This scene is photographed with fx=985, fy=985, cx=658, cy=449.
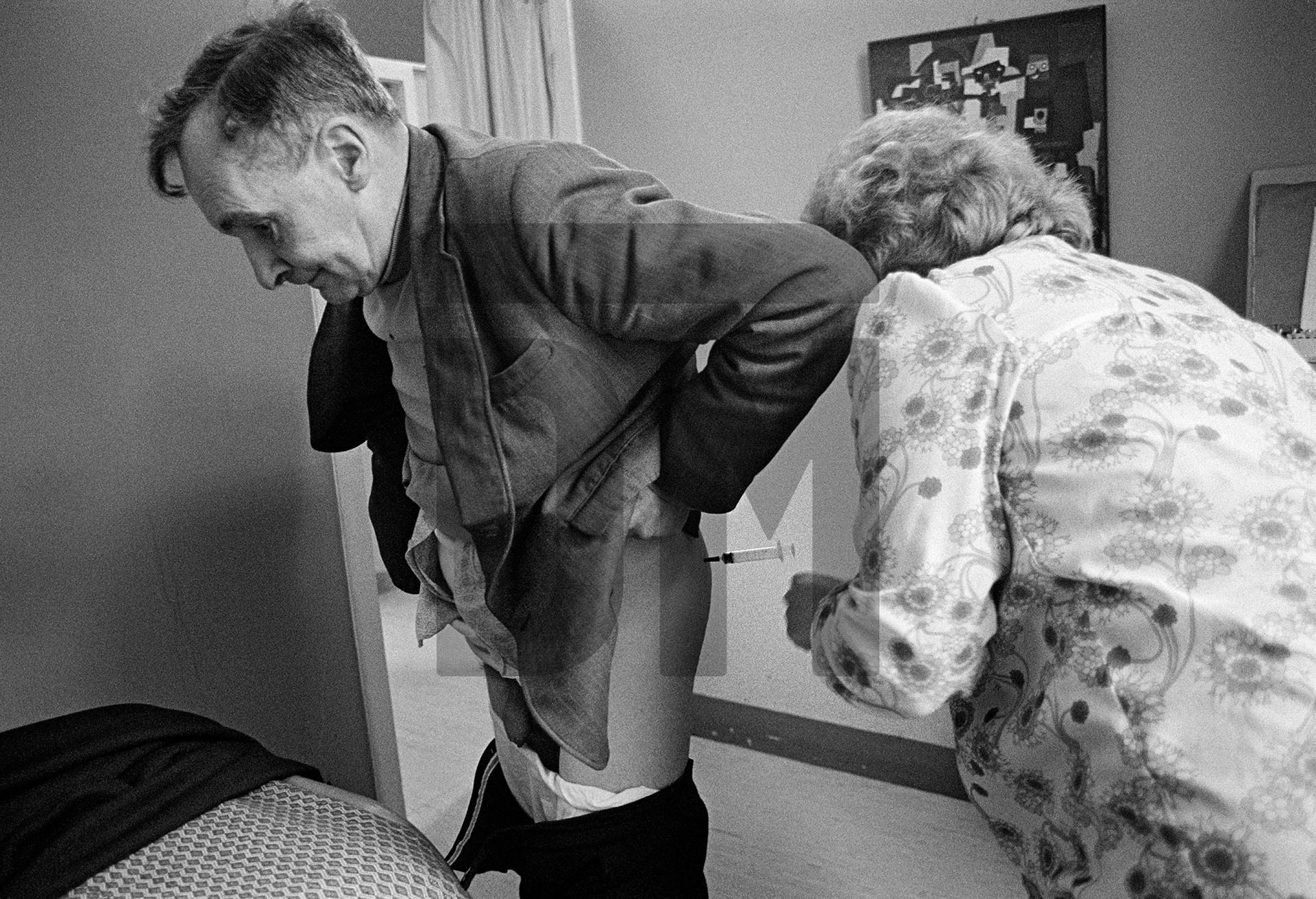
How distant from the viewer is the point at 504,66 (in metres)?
2.11

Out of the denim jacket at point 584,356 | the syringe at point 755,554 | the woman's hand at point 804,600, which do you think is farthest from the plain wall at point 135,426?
the woman's hand at point 804,600

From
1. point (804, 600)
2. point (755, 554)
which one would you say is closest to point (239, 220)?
point (804, 600)

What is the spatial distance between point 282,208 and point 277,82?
0.12 meters

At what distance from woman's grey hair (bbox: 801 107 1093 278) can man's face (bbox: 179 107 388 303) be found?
1.66 feet

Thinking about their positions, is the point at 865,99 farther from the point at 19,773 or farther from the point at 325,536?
the point at 19,773

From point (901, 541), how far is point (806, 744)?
1457mm

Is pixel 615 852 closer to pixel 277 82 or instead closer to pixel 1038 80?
pixel 277 82

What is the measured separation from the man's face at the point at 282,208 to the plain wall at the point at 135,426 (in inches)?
13.6

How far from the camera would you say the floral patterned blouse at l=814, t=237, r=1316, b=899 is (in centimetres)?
74

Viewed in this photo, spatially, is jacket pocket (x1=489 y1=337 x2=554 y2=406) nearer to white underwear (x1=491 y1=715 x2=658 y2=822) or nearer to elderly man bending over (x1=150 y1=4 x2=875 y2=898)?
elderly man bending over (x1=150 y1=4 x2=875 y2=898)

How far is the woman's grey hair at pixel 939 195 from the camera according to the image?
97 centimetres

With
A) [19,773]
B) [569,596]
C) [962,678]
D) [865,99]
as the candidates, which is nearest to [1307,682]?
[962,678]

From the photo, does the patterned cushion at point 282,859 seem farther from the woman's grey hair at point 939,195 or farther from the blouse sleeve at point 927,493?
the woman's grey hair at point 939,195

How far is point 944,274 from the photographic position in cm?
89
